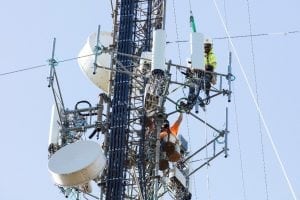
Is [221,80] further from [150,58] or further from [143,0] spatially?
[143,0]

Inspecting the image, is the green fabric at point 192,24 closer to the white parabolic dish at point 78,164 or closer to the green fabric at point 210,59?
the green fabric at point 210,59

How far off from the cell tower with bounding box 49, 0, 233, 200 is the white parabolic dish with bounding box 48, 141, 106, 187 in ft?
0.08

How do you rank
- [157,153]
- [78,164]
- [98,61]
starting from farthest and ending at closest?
[98,61], [157,153], [78,164]

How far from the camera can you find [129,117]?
114ft

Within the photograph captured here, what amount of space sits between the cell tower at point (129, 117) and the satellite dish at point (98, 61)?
0.03 m

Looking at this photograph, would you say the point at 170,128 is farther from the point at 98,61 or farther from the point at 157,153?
the point at 98,61

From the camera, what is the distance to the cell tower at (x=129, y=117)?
1298 inches

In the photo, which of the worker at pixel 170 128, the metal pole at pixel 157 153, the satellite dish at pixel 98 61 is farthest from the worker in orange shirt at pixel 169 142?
the satellite dish at pixel 98 61

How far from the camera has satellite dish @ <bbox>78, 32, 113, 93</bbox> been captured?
3612cm

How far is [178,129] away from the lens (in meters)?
35.1

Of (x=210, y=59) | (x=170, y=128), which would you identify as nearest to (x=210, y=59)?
(x=210, y=59)

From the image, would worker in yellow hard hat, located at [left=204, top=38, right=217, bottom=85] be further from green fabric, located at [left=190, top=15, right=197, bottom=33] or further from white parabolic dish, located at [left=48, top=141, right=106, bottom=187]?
white parabolic dish, located at [left=48, top=141, right=106, bottom=187]

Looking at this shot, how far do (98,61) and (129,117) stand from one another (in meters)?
2.00

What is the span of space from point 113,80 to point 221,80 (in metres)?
3.41
